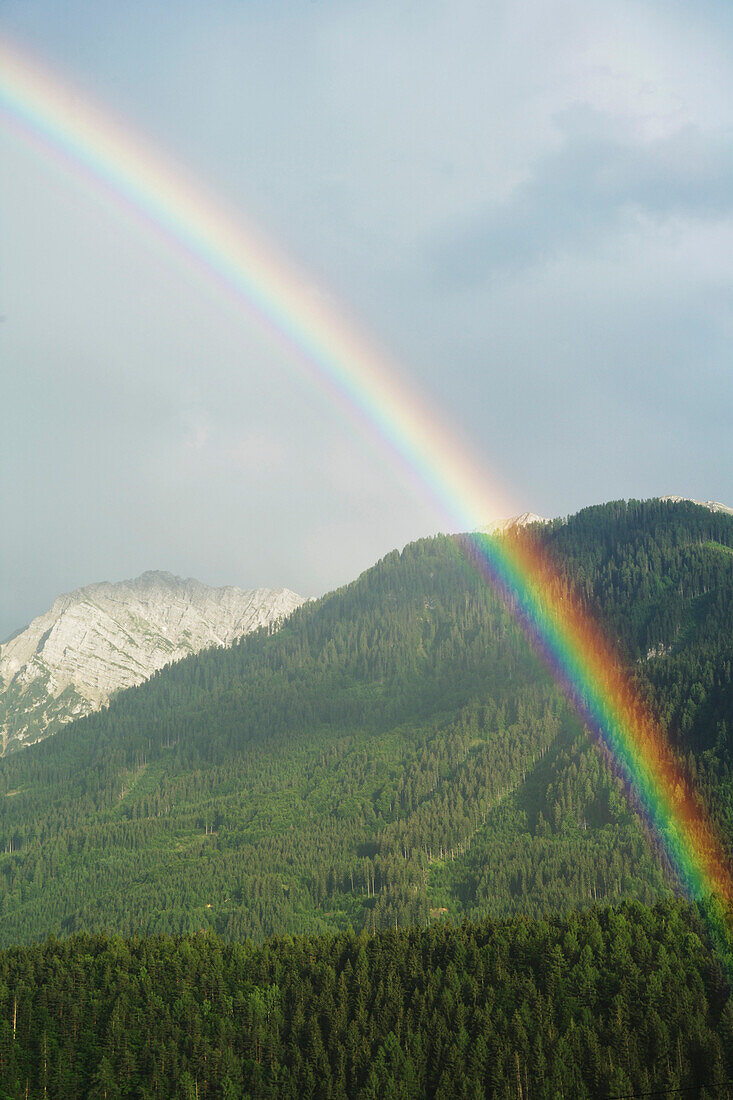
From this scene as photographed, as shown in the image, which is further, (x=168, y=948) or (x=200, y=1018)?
(x=168, y=948)

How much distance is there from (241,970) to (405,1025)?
3880cm

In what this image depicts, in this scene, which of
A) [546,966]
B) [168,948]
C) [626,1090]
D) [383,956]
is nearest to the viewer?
[626,1090]

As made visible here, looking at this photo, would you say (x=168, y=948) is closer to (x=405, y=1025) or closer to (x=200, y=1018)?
(x=200, y=1018)

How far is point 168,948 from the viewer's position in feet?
552

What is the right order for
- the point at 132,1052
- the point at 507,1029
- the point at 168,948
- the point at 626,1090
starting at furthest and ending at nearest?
1. the point at 168,948
2. the point at 132,1052
3. the point at 507,1029
4. the point at 626,1090

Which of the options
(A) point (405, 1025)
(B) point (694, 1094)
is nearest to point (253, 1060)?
(A) point (405, 1025)


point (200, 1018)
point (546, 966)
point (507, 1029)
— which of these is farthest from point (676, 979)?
point (200, 1018)

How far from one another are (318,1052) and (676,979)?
52886 mm

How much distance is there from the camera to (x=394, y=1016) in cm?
13138

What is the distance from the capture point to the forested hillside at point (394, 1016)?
373 feet

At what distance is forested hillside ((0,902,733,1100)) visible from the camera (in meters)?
114

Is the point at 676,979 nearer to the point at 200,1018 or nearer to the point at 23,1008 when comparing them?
the point at 200,1018

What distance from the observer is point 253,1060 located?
129000 mm

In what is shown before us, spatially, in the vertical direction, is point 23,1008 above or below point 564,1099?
above
